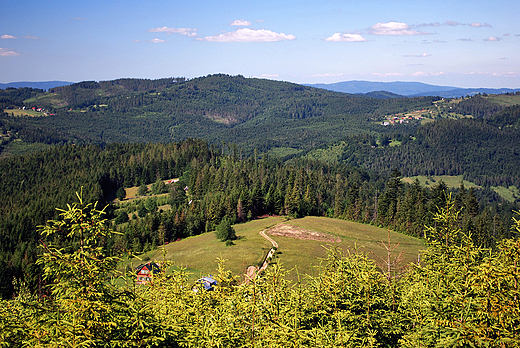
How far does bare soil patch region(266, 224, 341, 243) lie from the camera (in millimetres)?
97312

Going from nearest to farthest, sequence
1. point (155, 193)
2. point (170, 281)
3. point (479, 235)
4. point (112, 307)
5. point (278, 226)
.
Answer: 1. point (112, 307)
2. point (170, 281)
3. point (479, 235)
4. point (278, 226)
5. point (155, 193)

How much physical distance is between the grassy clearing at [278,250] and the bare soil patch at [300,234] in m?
2.24

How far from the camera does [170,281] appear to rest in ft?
65.8

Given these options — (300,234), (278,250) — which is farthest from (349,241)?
(278,250)

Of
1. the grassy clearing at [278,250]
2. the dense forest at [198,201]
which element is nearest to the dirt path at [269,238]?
the grassy clearing at [278,250]

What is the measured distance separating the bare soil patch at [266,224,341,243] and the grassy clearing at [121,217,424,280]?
2238mm

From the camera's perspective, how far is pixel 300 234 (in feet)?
326

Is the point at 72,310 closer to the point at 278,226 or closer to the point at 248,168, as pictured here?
the point at 278,226

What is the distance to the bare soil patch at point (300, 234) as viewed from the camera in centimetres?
9731

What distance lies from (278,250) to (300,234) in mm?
17727

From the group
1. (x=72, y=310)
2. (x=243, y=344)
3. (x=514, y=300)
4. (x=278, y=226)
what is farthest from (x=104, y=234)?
(x=278, y=226)

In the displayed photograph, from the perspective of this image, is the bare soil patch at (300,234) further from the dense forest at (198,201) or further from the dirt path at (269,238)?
the dense forest at (198,201)

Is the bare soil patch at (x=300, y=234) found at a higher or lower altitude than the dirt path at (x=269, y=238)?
lower

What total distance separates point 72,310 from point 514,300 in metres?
14.8
